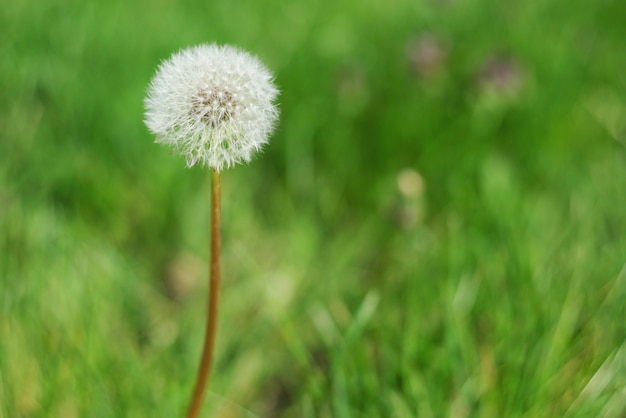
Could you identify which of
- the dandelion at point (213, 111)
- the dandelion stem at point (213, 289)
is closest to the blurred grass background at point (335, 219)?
the dandelion stem at point (213, 289)

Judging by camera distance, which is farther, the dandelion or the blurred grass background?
the blurred grass background

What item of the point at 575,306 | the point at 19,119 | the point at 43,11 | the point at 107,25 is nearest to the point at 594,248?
the point at 575,306

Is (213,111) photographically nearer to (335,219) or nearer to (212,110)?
(212,110)

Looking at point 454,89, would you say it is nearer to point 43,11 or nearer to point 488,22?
point 488,22

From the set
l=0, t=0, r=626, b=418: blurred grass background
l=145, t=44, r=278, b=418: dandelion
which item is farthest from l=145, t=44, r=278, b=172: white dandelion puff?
l=0, t=0, r=626, b=418: blurred grass background

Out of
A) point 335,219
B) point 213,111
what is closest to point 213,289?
point 213,111

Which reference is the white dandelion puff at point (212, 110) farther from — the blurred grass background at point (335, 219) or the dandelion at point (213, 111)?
the blurred grass background at point (335, 219)

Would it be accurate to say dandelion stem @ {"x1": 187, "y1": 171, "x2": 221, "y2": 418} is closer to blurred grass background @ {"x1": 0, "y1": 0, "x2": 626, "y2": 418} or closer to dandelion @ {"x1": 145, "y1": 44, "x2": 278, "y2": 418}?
dandelion @ {"x1": 145, "y1": 44, "x2": 278, "y2": 418}
